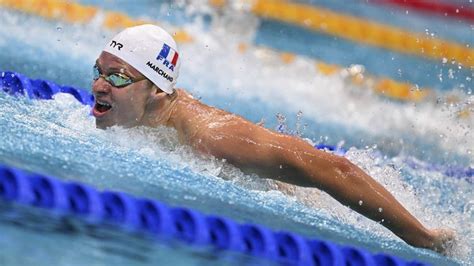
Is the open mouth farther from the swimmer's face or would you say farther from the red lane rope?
the red lane rope

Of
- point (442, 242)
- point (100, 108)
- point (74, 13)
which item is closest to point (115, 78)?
point (100, 108)

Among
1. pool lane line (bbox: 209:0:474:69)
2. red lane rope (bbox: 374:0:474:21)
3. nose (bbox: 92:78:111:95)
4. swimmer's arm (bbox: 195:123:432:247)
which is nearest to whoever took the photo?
swimmer's arm (bbox: 195:123:432:247)

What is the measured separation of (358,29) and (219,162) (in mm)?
5273

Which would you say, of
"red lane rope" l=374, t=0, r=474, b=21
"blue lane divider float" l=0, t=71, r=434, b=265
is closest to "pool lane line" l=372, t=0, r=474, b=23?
"red lane rope" l=374, t=0, r=474, b=21

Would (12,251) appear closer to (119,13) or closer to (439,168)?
(439,168)

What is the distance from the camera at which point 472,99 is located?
803cm

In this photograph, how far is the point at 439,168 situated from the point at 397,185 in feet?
4.54

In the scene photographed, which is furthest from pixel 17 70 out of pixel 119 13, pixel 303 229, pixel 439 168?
pixel 303 229

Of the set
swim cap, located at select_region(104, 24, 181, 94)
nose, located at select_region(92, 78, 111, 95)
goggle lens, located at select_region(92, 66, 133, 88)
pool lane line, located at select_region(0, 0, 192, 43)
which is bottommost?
nose, located at select_region(92, 78, 111, 95)

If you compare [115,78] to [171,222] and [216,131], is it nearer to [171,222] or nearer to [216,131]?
[216,131]

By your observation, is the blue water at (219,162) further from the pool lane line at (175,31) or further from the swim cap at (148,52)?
the swim cap at (148,52)

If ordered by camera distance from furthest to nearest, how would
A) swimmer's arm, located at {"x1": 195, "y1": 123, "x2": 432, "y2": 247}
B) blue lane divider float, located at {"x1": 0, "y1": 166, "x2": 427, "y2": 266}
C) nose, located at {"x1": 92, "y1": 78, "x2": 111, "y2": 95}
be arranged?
1. nose, located at {"x1": 92, "y1": 78, "x2": 111, "y2": 95}
2. swimmer's arm, located at {"x1": 195, "y1": 123, "x2": 432, "y2": 247}
3. blue lane divider float, located at {"x1": 0, "y1": 166, "x2": 427, "y2": 266}

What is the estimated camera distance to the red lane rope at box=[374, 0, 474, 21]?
9.34m

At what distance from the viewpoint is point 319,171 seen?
3.72m
